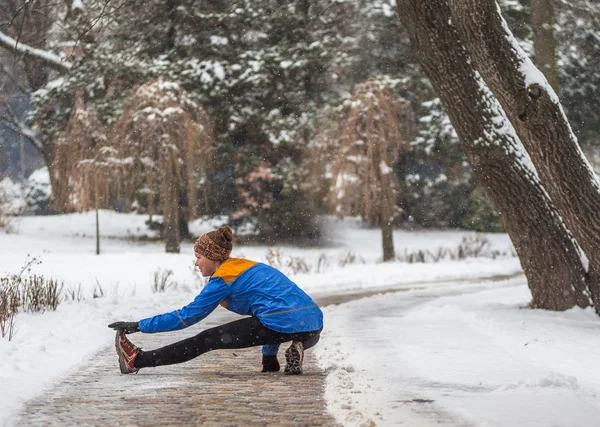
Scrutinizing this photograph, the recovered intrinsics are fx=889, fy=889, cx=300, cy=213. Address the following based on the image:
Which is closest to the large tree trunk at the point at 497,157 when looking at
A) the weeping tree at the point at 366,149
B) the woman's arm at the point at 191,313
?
the woman's arm at the point at 191,313

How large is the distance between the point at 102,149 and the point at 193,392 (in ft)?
72.0

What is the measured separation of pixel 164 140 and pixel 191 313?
20445 mm

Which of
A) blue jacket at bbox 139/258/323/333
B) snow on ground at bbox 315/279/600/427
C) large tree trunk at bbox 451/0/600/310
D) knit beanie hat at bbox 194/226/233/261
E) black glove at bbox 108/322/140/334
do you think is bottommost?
snow on ground at bbox 315/279/600/427

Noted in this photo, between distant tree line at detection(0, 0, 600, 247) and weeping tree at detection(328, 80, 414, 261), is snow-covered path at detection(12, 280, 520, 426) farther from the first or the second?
distant tree line at detection(0, 0, 600, 247)

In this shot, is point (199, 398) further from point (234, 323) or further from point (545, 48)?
point (545, 48)

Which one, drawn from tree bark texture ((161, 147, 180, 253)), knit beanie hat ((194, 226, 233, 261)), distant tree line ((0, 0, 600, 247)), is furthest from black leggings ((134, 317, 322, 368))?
distant tree line ((0, 0, 600, 247))

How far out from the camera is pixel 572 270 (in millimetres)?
12289

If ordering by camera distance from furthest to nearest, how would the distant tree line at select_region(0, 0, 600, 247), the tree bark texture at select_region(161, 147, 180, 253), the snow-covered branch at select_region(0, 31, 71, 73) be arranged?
1. the distant tree line at select_region(0, 0, 600, 247)
2. the snow-covered branch at select_region(0, 31, 71, 73)
3. the tree bark texture at select_region(161, 147, 180, 253)

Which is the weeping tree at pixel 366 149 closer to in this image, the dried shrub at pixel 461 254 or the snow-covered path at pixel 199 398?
the dried shrub at pixel 461 254

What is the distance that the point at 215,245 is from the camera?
711cm

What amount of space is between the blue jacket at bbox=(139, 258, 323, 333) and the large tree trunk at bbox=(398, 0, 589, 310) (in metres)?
5.77

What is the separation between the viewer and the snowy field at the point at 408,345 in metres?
5.88

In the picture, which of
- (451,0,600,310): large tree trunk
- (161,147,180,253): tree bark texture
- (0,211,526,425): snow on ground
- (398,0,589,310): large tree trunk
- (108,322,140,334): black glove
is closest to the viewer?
(108,322,140,334): black glove

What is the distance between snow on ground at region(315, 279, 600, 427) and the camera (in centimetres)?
565
